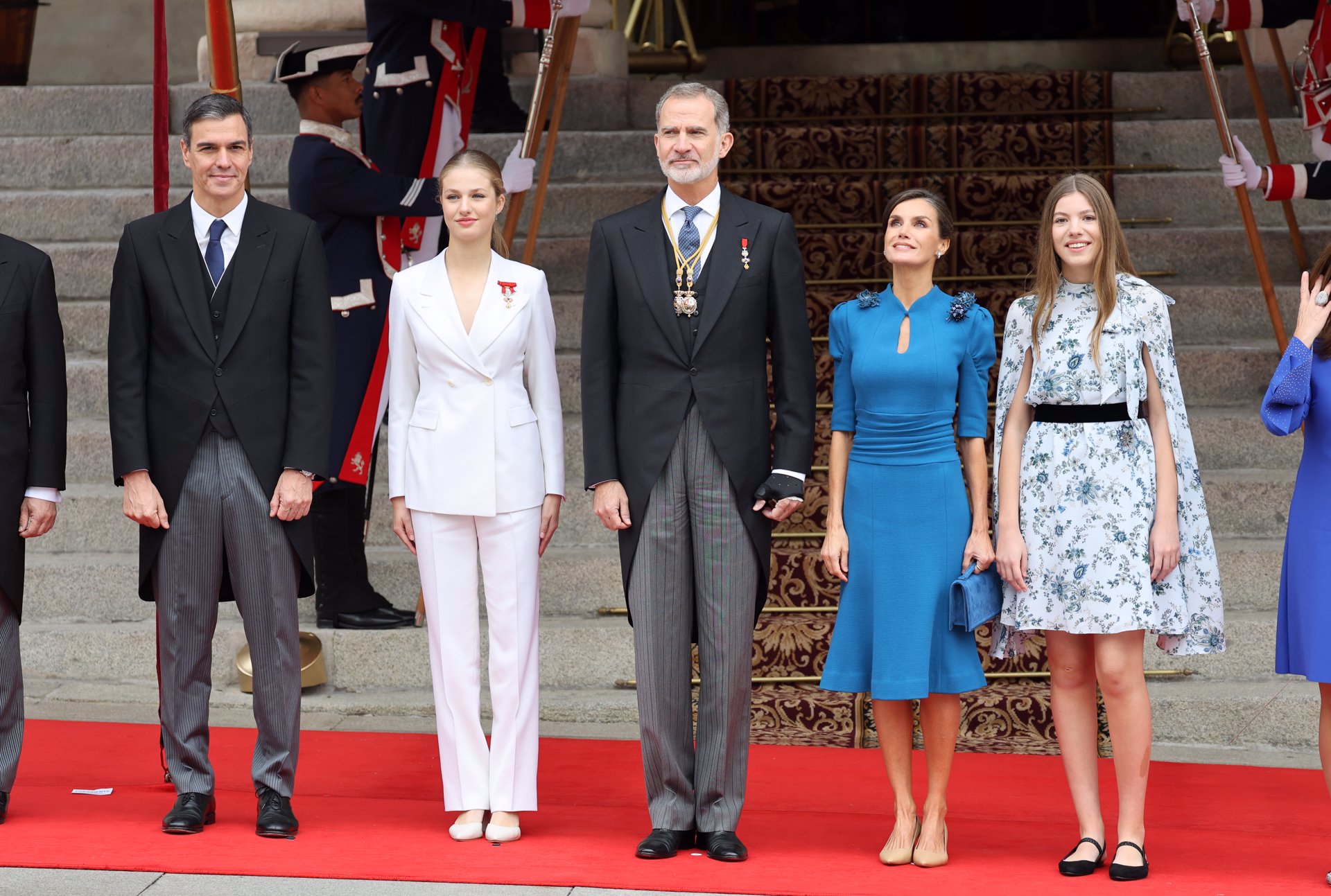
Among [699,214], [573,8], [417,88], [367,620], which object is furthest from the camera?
[573,8]

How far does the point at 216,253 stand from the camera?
375 cm

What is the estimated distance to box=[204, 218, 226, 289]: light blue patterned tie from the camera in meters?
3.74

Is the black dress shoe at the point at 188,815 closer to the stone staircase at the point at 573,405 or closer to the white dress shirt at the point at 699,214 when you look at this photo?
the stone staircase at the point at 573,405

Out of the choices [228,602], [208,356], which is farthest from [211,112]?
[228,602]

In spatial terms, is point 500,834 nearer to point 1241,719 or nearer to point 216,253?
point 216,253

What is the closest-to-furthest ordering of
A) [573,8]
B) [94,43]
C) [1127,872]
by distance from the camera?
[1127,872] < [573,8] < [94,43]

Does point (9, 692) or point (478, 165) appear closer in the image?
point (478, 165)

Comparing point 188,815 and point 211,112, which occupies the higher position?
point 211,112

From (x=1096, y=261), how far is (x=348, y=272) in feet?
7.81

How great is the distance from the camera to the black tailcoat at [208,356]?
3682mm

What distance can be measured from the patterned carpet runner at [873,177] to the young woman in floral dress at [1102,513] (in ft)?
4.32

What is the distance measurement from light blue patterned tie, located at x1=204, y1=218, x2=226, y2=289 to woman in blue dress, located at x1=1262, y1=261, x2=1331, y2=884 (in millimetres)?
2214

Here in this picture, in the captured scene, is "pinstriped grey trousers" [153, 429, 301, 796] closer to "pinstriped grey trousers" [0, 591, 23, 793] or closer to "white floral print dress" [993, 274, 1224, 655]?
"pinstriped grey trousers" [0, 591, 23, 793]

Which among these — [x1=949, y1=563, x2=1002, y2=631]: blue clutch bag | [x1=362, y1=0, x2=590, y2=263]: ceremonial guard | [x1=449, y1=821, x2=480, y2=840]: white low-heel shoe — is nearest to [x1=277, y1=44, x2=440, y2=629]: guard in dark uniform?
[x1=362, y1=0, x2=590, y2=263]: ceremonial guard
